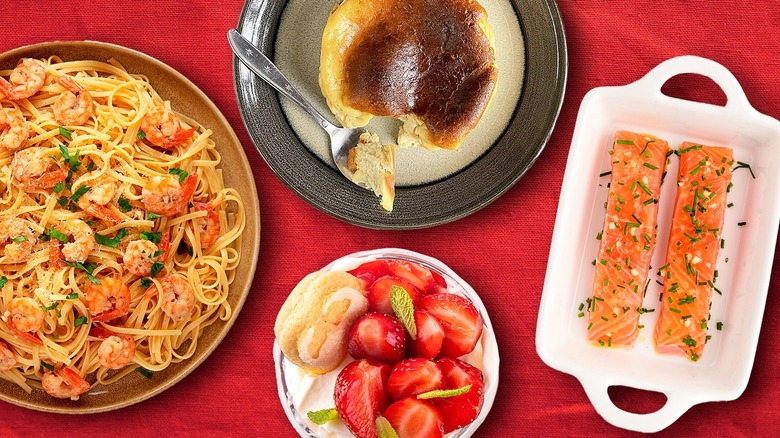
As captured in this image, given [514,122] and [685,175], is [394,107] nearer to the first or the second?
[514,122]

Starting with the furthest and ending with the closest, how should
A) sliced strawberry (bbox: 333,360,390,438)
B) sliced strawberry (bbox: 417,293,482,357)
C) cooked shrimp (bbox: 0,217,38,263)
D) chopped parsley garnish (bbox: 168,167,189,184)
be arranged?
chopped parsley garnish (bbox: 168,167,189,184)
cooked shrimp (bbox: 0,217,38,263)
sliced strawberry (bbox: 417,293,482,357)
sliced strawberry (bbox: 333,360,390,438)

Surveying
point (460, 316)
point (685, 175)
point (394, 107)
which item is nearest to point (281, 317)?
point (460, 316)

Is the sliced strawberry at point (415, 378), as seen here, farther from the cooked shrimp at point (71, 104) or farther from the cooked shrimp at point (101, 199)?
the cooked shrimp at point (71, 104)

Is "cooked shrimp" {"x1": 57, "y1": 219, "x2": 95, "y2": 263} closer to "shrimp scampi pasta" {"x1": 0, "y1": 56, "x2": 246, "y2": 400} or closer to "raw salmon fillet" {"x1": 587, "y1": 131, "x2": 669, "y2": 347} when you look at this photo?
"shrimp scampi pasta" {"x1": 0, "y1": 56, "x2": 246, "y2": 400}

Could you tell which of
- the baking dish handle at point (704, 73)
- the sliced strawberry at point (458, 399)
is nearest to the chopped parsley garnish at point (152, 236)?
the sliced strawberry at point (458, 399)

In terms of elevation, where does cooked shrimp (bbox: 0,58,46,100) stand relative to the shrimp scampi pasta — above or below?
above

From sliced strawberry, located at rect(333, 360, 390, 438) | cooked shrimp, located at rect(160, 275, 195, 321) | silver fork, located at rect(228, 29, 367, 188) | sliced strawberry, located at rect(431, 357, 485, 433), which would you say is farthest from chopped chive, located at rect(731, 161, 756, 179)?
cooked shrimp, located at rect(160, 275, 195, 321)
